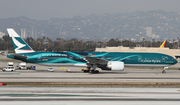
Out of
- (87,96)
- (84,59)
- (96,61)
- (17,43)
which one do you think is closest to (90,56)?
(84,59)

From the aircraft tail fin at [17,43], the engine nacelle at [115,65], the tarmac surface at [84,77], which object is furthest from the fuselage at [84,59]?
the tarmac surface at [84,77]

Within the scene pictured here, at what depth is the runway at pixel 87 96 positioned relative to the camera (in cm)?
1875

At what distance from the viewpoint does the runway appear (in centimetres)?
1875

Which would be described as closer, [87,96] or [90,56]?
[87,96]

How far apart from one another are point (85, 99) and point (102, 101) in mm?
1535

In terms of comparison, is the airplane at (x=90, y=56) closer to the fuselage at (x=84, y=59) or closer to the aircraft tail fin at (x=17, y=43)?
the fuselage at (x=84, y=59)

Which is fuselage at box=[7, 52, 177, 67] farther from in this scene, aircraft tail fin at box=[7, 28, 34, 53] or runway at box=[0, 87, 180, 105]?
runway at box=[0, 87, 180, 105]

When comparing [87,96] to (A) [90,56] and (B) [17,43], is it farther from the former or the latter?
(B) [17,43]

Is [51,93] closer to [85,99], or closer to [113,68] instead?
[85,99]

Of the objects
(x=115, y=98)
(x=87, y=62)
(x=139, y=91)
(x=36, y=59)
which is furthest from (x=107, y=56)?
(x=115, y=98)

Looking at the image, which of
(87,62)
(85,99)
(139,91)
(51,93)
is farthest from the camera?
(87,62)

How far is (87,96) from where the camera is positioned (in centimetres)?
2073

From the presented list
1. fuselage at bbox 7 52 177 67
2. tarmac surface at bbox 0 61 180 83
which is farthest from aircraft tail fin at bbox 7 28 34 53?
tarmac surface at bbox 0 61 180 83

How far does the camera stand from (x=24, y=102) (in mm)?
18266
